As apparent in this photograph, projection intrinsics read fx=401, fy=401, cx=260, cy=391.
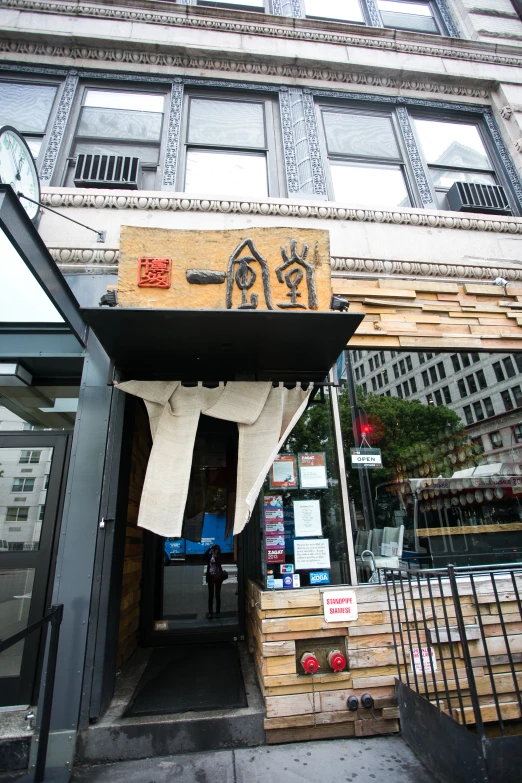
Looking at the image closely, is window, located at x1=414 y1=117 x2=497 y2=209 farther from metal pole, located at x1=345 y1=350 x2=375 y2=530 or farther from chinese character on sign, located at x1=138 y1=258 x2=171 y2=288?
chinese character on sign, located at x1=138 y1=258 x2=171 y2=288

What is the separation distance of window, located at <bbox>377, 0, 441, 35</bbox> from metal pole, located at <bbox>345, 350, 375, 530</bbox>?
25.1 ft

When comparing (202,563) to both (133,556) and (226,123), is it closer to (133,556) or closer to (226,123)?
(133,556)

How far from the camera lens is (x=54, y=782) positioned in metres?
3.01

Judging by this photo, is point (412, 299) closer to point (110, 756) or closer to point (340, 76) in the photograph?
point (340, 76)

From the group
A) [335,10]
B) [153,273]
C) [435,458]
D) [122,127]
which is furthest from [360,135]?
[435,458]

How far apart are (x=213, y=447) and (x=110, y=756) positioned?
358cm

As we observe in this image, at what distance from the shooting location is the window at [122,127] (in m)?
6.05

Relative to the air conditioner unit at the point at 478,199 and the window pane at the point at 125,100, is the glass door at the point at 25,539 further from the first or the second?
the air conditioner unit at the point at 478,199

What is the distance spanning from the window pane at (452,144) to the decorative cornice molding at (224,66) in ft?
2.10

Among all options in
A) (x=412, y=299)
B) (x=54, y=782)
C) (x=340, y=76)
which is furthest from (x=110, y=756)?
(x=340, y=76)

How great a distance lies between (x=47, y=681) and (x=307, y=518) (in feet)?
8.62

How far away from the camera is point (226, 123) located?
21.6 ft

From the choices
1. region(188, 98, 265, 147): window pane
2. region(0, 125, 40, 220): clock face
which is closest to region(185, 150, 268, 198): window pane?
region(188, 98, 265, 147): window pane

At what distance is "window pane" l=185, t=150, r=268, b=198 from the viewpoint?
6.01 metres
